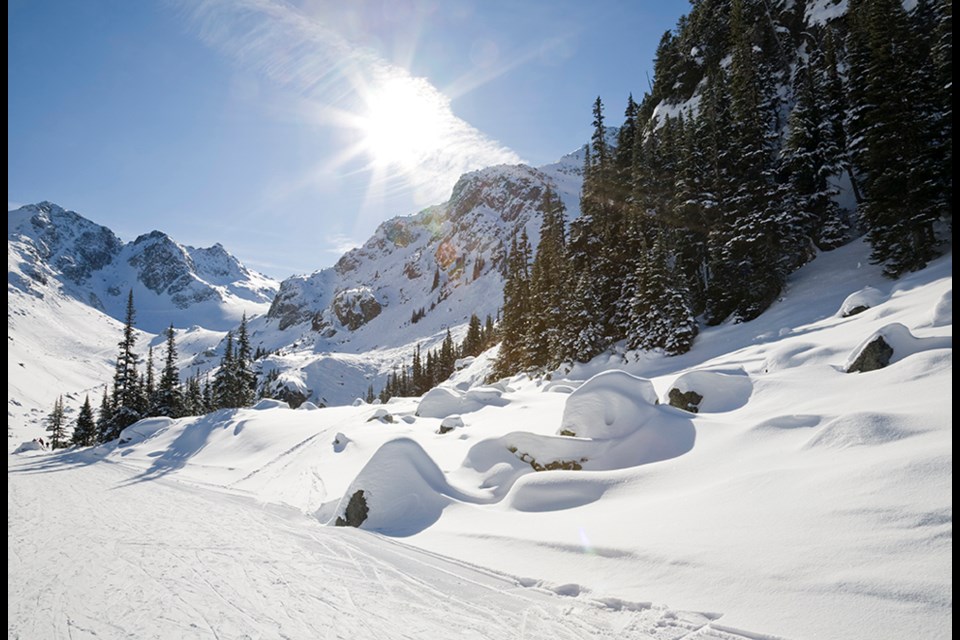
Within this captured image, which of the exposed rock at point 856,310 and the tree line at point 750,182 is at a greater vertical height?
the tree line at point 750,182

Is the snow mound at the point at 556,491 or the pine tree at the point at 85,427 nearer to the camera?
the snow mound at the point at 556,491

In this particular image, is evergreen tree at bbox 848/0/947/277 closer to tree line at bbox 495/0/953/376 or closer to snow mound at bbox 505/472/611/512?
tree line at bbox 495/0/953/376

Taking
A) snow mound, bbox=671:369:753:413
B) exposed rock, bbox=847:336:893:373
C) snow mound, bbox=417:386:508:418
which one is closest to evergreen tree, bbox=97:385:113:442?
snow mound, bbox=417:386:508:418

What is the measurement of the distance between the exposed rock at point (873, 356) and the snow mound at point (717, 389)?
8.20 feet

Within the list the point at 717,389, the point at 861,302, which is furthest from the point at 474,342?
the point at 717,389

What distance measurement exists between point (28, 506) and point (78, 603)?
9272 millimetres

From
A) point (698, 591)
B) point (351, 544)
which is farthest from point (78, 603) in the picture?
point (698, 591)

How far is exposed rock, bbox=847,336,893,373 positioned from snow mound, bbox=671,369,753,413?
250cm

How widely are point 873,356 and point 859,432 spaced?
5705mm

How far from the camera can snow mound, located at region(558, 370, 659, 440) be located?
11.2 meters

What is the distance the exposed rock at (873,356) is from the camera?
10.7m

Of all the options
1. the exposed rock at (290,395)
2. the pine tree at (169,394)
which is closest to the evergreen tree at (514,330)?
the pine tree at (169,394)

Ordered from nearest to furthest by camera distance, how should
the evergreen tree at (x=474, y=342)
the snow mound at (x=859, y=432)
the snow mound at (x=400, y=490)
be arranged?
the snow mound at (x=859, y=432), the snow mound at (x=400, y=490), the evergreen tree at (x=474, y=342)

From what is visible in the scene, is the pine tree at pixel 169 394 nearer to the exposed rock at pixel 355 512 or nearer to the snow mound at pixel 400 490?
the snow mound at pixel 400 490
